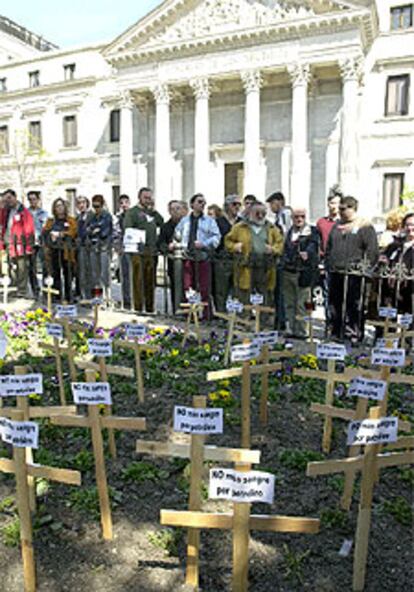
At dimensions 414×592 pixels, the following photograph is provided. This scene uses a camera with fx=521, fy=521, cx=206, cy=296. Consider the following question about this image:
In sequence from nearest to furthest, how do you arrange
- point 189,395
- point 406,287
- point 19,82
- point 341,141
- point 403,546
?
point 403,546, point 189,395, point 406,287, point 341,141, point 19,82

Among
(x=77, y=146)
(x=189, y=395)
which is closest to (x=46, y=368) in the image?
(x=189, y=395)

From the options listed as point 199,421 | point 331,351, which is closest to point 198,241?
point 331,351

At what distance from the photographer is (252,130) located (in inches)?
1006

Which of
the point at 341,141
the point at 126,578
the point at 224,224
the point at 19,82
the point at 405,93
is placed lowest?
the point at 126,578

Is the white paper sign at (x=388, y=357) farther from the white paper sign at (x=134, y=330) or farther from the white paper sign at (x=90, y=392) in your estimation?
the white paper sign at (x=134, y=330)

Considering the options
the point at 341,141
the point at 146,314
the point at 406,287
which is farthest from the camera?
the point at 341,141

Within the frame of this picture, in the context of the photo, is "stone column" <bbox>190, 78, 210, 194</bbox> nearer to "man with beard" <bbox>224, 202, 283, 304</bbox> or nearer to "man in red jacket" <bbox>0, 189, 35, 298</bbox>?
"man in red jacket" <bbox>0, 189, 35, 298</bbox>

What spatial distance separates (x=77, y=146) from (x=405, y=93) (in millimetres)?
19761

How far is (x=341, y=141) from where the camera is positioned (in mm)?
24312

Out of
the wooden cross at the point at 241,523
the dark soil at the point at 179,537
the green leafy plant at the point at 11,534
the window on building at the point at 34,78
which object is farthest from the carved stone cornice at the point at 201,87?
the wooden cross at the point at 241,523

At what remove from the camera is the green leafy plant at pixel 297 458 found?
3.55 m

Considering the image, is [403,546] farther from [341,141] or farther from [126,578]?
[341,141]

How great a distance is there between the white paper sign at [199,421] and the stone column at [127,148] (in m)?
27.8

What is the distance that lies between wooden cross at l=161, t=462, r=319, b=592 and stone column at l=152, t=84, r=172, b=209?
86.6ft
